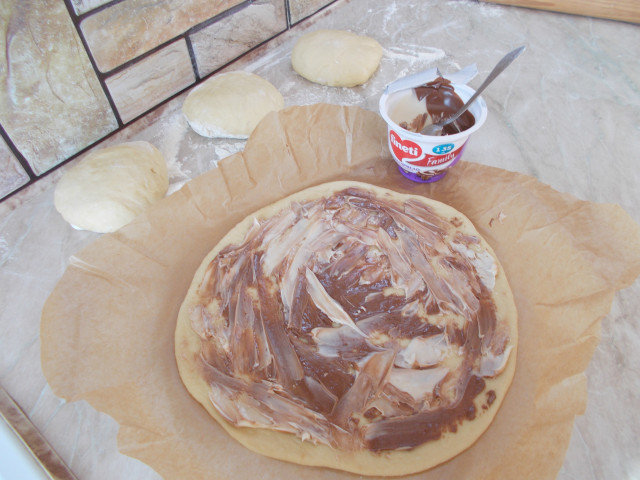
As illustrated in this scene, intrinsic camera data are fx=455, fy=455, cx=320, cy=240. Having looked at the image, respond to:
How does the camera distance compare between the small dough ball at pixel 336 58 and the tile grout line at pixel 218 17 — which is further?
the small dough ball at pixel 336 58

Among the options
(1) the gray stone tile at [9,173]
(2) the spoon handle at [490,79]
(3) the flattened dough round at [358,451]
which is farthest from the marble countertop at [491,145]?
(2) the spoon handle at [490,79]

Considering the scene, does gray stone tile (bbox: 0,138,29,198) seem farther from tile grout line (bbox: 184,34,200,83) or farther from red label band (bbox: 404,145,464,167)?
red label band (bbox: 404,145,464,167)

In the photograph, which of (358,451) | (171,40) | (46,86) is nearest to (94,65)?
(46,86)

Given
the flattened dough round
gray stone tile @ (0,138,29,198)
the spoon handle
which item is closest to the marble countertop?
gray stone tile @ (0,138,29,198)

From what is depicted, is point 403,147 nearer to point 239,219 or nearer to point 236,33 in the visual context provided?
point 239,219

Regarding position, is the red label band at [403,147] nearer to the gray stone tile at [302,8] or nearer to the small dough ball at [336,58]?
the small dough ball at [336,58]

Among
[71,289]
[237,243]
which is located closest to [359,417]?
[237,243]
